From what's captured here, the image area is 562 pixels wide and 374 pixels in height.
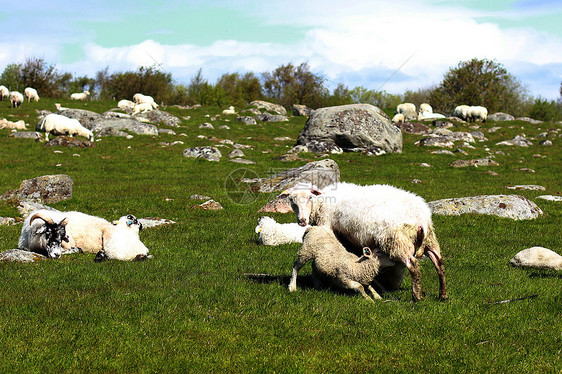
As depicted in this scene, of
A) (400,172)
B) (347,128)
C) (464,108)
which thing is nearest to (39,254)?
(400,172)

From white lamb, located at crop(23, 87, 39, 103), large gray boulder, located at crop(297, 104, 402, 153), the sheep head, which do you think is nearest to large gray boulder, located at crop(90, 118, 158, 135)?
large gray boulder, located at crop(297, 104, 402, 153)

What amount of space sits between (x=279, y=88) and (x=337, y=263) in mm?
73011

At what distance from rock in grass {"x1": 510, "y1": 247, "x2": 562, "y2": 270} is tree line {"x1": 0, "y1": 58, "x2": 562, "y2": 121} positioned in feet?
201

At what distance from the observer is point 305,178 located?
19.2 meters

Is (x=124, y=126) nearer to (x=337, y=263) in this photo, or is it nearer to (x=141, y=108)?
(x=141, y=108)

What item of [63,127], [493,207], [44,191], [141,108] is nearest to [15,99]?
[141,108]

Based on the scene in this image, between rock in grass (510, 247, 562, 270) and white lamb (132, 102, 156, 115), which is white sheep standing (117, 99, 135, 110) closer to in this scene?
white lamb (132, 102, 156, 115)

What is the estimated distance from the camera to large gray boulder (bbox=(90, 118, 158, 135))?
37.6m

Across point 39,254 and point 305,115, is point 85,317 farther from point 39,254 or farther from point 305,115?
A: point 305,115

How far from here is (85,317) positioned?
6836mm

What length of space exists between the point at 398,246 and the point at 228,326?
277 centimetres

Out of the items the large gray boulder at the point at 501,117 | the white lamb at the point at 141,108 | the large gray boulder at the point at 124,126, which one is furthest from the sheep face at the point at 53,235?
the large gray boulder at the point at 501,117

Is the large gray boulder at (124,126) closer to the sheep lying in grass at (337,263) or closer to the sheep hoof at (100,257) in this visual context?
the sheep hoof at (100,257)

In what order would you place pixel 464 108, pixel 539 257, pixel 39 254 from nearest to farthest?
pixel 539 257
pixel 39 254
pixel 464 108
